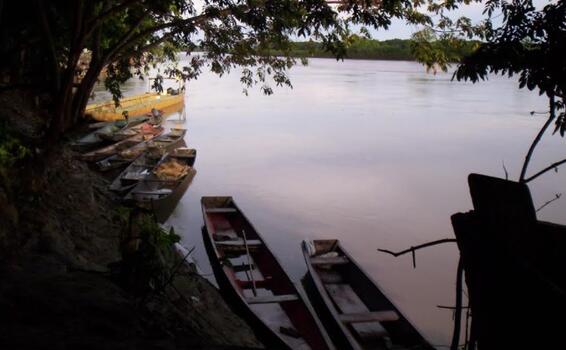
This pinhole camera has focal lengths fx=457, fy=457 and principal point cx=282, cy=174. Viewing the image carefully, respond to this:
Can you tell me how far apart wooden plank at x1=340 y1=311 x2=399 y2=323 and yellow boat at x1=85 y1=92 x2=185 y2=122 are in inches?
583

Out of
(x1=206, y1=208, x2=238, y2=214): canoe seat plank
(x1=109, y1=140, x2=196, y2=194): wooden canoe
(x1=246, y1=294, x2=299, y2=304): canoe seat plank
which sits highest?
(x1=109, y1=140, x2=196, y2=194): wooden canoe

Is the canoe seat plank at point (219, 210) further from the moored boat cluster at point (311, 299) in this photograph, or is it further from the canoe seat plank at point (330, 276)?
the canoe seat plank at point (330, 276)

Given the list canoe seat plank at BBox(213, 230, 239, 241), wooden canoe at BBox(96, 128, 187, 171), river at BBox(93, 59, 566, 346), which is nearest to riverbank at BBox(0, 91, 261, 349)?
canoe seat plank at BBox(213, 230, 239, 241)

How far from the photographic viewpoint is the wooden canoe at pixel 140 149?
13844 millimetres

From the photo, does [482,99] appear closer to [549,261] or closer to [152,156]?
[152,156]

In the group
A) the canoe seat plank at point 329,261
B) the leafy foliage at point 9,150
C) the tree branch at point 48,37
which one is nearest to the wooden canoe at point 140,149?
the leafy foliage at point 9,150

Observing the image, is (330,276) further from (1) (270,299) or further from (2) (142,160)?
(2) (142,160)

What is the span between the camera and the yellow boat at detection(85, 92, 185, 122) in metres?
21.1

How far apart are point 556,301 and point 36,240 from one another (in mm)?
4940

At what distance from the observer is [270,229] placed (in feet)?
38.3

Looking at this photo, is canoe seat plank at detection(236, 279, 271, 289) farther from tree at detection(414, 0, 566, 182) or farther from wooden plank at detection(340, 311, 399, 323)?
tree at detection(414, 0, 566, 182)

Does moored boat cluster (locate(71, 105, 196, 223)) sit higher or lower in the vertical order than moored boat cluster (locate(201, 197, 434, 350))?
higher

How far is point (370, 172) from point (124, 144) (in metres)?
9.40

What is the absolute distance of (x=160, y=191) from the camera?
11180 millimetres
